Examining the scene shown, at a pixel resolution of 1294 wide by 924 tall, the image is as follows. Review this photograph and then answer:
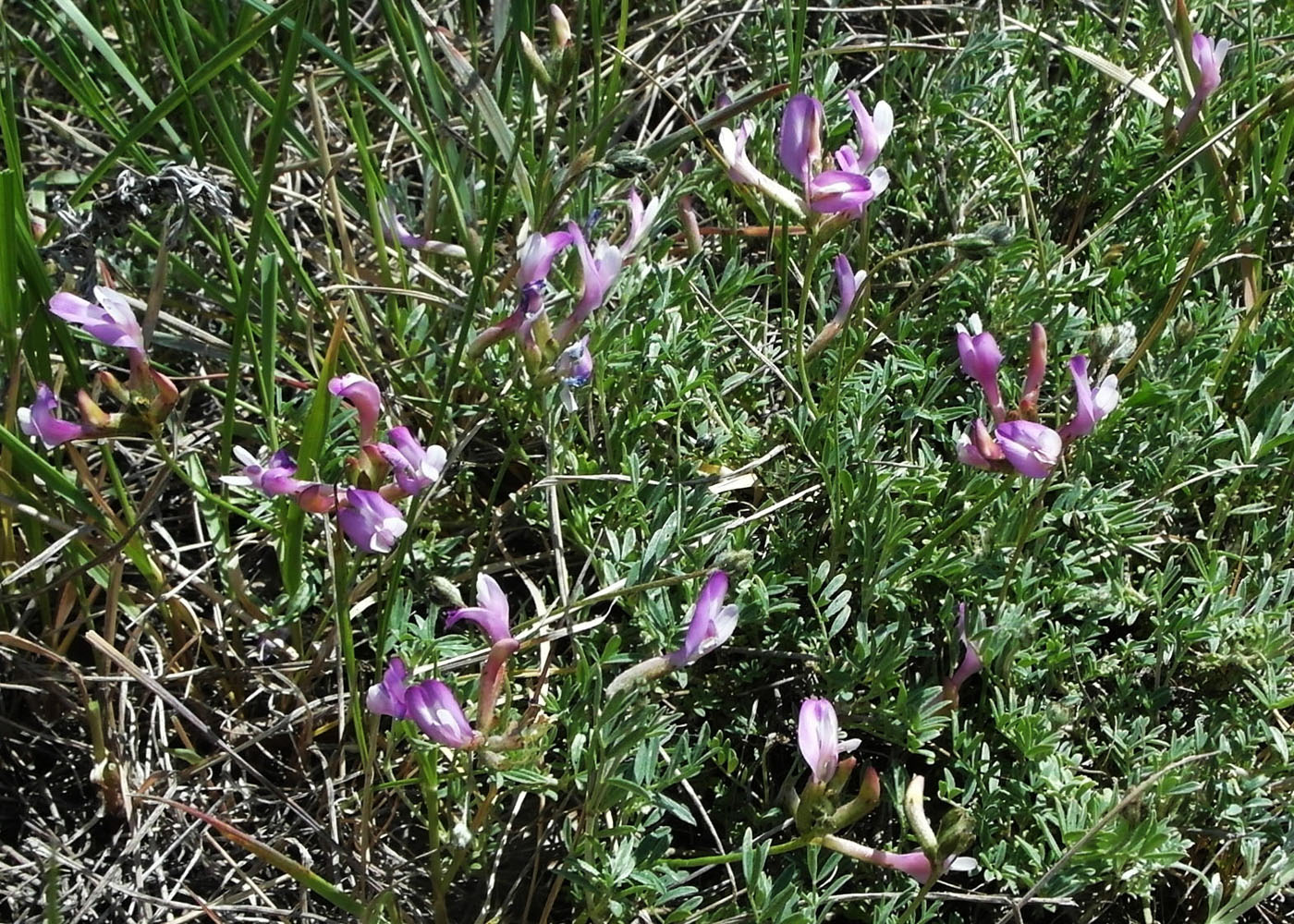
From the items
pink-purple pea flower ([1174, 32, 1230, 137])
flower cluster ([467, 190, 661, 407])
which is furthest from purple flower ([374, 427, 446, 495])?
pink-purple pea flower ([1174, 32, 1230, 137])

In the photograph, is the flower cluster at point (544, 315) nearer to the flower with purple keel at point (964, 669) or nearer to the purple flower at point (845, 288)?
the purple flower at point (845, 288)

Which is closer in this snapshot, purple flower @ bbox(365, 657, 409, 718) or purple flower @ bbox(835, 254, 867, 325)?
purple flower @ bbox(365, 657, 409, 718)

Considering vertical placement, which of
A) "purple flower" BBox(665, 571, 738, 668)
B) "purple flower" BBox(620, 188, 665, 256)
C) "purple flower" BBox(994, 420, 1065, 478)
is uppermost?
"purple flower" BBox(620, 188, 665, 256)

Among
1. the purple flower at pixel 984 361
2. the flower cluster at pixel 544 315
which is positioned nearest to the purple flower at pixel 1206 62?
the purple flower at pixel 984 361

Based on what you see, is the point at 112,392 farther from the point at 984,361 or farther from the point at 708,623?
the point at 984,361

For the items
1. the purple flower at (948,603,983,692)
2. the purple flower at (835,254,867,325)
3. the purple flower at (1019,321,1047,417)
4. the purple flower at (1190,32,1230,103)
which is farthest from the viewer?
the purple flower at (1190,32,1230,103)

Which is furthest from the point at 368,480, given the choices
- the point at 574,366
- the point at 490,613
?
the point at 574,366

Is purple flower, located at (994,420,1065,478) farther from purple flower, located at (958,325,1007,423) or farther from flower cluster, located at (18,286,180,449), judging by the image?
flower cluster, located at (18,286,180,449)
